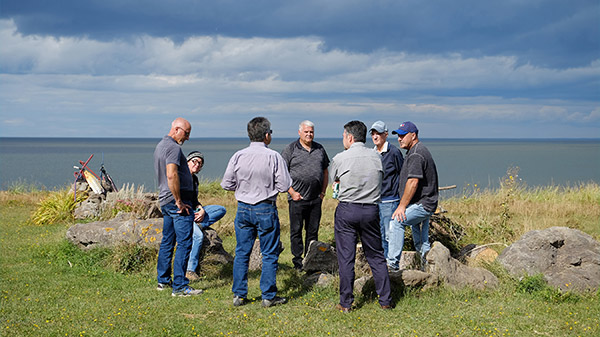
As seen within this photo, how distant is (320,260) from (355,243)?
5.63 ft

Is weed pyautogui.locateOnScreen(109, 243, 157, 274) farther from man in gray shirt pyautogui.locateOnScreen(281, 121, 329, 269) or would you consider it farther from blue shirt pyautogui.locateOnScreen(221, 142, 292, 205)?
blue shirt pyautogui.locateOnScreen(221, 142, 292, 205)

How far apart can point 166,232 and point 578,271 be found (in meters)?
5.57

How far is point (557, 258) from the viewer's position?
7352 millimetres

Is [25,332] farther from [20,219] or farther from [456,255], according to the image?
[20,219]

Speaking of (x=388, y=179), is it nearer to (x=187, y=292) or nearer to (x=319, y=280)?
(x=319, y=280)

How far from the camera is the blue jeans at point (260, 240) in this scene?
606 centimetres

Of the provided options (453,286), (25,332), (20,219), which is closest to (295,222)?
(453,286)

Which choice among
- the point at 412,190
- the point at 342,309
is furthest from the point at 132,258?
the point at 412,190

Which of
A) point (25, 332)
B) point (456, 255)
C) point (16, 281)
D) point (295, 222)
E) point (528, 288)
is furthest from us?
point (456, 255)

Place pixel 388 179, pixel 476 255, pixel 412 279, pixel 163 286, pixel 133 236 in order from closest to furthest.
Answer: pixel 412 279 < pixel 163 286 < pixel 388 179 < pixel 133 236 < pixel 476 255

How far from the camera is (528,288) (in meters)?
6.62

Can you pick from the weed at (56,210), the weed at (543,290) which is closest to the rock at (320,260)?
the weed at (543,290)

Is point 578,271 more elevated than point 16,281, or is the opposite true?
point 578,271

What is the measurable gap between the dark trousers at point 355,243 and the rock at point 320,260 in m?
1.55
